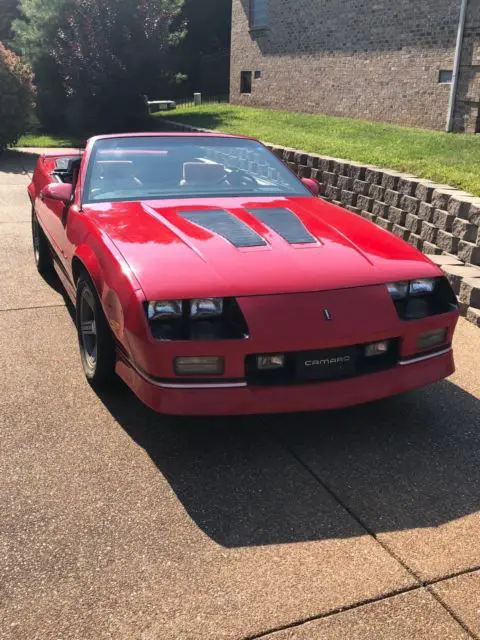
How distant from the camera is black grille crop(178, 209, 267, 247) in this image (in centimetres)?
345

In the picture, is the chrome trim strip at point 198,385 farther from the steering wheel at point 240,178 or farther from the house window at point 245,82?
the house window at point 245,82

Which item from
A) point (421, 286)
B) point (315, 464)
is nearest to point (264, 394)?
point (315, 464)

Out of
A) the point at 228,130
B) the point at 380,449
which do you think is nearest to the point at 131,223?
the point at 380,449

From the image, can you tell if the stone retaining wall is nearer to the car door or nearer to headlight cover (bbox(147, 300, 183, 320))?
headlight cover (bbox(147, 300, 183, 320))

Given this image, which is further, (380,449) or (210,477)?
(380,449)

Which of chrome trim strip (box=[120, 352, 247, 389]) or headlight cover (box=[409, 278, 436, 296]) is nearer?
chrome trim strip (box=[120, 352, 247, 389])

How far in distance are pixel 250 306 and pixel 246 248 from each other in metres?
0.51

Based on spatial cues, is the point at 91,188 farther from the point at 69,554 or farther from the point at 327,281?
the point at 69,554

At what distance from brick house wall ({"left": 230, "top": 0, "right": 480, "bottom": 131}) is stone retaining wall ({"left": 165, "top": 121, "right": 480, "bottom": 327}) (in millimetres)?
7067

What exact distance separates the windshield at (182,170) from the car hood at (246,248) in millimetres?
207

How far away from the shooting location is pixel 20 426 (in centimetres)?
340

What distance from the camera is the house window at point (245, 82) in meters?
25.4

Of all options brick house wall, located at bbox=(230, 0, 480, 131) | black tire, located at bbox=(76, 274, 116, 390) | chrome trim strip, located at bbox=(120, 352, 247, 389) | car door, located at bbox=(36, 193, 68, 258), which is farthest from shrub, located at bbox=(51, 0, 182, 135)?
chrome trim strip, located at bbox=(120, 352, 247, 389)

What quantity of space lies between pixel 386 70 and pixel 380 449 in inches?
622
